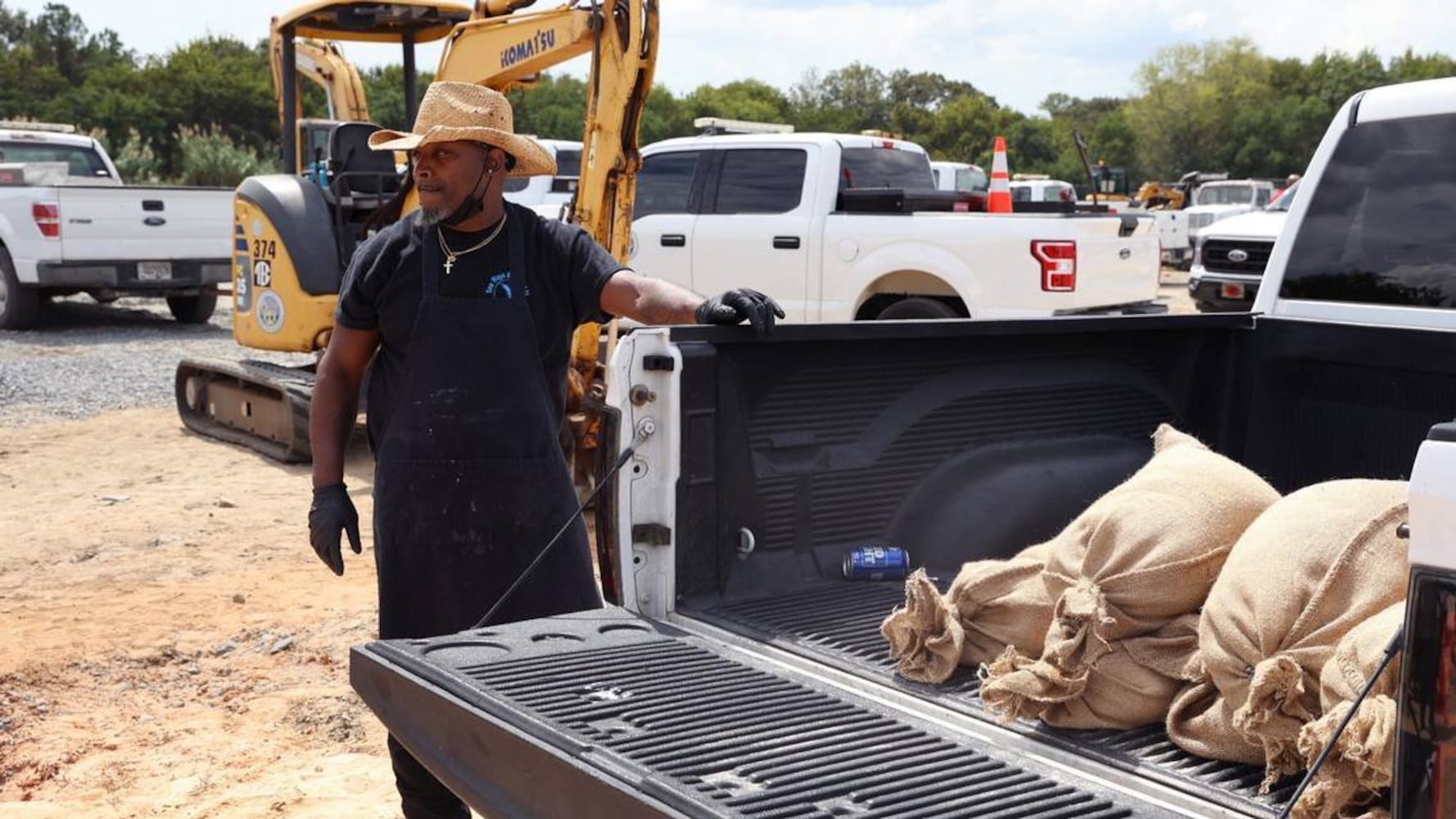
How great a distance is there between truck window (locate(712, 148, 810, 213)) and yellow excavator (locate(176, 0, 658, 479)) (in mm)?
2413

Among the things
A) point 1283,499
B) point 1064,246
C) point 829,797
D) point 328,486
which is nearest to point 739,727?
point 829,797

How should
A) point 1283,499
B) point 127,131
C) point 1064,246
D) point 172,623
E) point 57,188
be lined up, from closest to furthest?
1. point 1283,499
2. point 172,623
3. point 1064,246
4. point 57,188
5. point 127,131

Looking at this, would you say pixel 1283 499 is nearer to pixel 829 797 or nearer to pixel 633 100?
pixel 829 797

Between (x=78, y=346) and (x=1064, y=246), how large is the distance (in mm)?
10382

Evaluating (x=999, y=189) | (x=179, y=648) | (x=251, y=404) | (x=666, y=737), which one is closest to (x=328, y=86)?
(x=251, y=404)

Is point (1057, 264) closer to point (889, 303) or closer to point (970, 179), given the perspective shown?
point (889, 303)

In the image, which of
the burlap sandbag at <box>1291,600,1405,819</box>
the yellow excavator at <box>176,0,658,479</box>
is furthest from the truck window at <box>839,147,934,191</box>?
the burlap sandbag at <box>1291,600,1405,819</box>

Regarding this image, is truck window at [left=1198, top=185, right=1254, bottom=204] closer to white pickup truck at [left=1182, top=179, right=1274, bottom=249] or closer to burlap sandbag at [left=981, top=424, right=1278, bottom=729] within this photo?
white pickup truck at [left=1182, top=179, right=1274, bottom=249]

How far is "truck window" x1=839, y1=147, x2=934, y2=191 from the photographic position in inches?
452

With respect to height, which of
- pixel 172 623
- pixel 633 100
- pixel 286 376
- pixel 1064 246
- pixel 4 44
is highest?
pixel 4 44

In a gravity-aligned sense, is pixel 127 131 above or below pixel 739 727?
above

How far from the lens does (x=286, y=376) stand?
399 inches

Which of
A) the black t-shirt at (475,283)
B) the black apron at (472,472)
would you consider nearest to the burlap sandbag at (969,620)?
the black apron at (472,472)

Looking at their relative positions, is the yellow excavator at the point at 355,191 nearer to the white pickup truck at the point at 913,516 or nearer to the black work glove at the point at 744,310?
the white pickup truck at the point at 913,516
